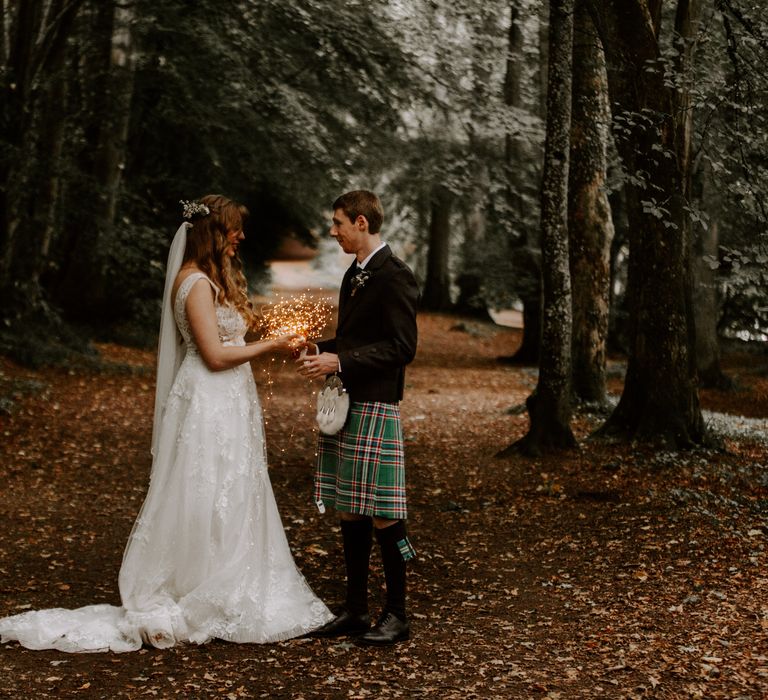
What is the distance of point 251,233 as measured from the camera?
24.4 metres

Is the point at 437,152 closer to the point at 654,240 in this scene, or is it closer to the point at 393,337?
the point at 654,240

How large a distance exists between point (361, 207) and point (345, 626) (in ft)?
7.60

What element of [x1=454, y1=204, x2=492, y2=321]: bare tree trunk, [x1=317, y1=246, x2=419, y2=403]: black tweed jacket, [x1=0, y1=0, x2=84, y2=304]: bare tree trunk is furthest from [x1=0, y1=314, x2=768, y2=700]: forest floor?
[x1=454, y1=204, x2=492, y2=321]: bare tree trunk

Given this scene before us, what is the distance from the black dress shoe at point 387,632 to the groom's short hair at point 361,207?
2112 millimetres

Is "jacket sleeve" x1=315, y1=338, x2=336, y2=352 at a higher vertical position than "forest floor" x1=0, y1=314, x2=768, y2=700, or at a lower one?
higher

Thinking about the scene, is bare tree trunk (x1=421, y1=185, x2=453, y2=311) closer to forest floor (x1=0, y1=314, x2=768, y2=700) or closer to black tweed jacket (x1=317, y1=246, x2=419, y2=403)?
forest floor (x1=0, y1=314, x2=768, y2=700)

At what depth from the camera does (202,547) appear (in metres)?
5.30

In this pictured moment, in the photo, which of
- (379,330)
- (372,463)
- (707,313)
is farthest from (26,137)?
(707,313)

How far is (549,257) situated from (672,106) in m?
1.91

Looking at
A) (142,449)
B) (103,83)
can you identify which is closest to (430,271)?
(103,83)

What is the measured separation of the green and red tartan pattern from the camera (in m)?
5.07

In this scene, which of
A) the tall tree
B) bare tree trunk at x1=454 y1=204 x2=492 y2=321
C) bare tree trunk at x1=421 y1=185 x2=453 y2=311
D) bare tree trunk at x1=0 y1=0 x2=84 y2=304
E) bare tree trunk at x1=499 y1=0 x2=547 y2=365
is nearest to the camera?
the tall tree

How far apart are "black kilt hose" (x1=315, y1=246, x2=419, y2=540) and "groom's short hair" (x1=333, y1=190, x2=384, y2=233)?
0.60ft

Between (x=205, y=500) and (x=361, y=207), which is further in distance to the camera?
(x=205, y=500)
